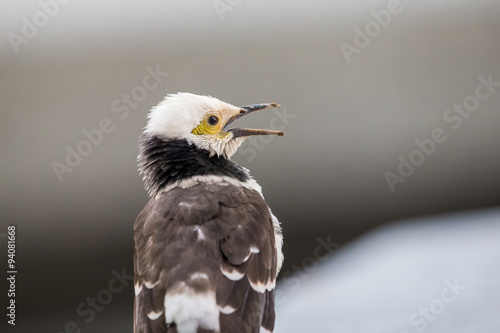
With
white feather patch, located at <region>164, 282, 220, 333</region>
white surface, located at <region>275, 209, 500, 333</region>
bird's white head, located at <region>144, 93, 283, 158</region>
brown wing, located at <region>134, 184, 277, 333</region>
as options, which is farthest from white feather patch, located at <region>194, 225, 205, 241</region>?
white surface, located at <region>275, 209, 500, 333</region>

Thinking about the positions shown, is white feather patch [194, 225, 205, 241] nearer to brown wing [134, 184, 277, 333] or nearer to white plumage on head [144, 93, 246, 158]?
brown wing [134, 184, 277, 333]

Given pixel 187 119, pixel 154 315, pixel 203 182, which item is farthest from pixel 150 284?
pixel 187 119

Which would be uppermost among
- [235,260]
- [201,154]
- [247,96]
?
[247,96]

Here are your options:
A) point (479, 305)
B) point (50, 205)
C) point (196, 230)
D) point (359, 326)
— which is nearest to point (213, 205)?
point (196, 230)

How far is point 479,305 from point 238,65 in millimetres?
1925

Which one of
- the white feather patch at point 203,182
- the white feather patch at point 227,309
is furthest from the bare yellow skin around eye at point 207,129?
the white feather patch at point 227,309

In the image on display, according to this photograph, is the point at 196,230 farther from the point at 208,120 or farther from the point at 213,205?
the point at 208,120

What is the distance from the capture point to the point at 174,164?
6.55ft

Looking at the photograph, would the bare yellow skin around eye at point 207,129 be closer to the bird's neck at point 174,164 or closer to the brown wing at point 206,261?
the bird's neck at point 174,164

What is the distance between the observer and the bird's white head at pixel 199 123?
200 cm

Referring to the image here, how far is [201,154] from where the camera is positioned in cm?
201

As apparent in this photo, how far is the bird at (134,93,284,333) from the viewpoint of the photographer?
1.62 metres

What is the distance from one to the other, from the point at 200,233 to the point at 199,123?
0.39m

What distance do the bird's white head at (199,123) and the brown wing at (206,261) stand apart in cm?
16
